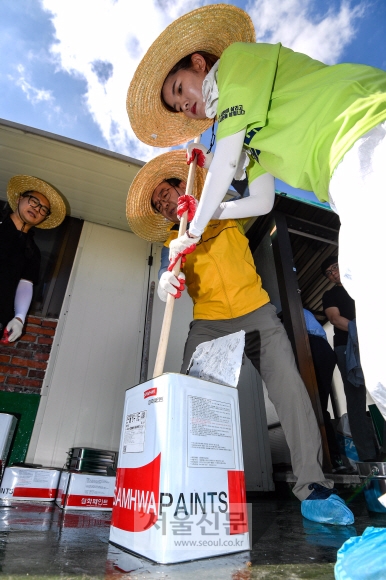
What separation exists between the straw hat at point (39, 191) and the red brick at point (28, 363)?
109 centimetres

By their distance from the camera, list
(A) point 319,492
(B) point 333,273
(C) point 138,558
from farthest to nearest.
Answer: (B) point 333,273
(A) point 319,492
(C) point 138,558

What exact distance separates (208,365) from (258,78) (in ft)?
2.64

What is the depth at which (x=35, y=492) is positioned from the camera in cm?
155

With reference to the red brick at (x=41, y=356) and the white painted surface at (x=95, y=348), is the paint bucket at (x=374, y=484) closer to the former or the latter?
the white painted surface at (x=95, y=348)

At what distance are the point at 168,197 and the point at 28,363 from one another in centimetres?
150

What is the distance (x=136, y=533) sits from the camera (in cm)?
69

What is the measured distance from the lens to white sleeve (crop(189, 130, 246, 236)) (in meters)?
0.94

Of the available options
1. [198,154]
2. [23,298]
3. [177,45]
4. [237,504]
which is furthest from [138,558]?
[23,298]

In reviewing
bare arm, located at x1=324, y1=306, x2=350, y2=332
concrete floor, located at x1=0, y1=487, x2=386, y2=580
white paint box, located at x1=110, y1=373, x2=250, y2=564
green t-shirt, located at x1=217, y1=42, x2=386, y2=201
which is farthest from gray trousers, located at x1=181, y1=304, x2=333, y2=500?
bare arm, located at x1=324, y1=306, x2=350, y2=332

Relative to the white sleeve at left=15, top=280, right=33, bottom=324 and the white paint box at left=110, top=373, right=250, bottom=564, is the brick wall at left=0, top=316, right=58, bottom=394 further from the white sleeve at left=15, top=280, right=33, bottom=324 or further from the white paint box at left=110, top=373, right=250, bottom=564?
the white paint box at left=110, top=373, right=250, bottom=564

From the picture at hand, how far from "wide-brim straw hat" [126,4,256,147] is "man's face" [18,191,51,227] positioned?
1.22m

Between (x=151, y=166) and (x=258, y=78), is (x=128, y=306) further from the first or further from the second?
(x=258, y=78)

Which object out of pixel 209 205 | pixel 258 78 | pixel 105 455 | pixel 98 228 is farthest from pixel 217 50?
pixel 105 455

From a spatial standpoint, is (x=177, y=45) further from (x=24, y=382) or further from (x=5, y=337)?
(x=24, y=382)
